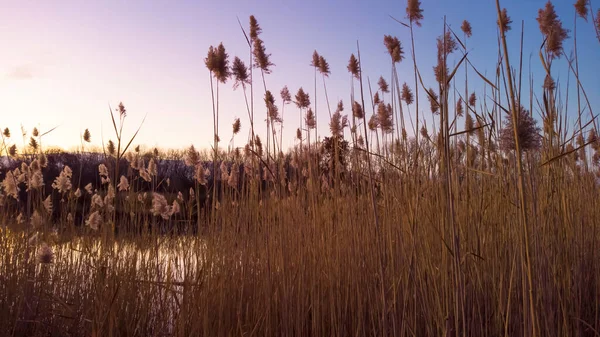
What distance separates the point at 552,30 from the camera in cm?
188

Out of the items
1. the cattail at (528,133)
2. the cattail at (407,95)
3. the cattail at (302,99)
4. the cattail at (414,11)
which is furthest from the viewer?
the cattail at (302,99)

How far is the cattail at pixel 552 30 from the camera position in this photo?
1.90 metres

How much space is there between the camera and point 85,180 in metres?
10.7

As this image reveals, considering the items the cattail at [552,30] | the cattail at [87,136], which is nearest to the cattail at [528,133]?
the cattail at [552,30]

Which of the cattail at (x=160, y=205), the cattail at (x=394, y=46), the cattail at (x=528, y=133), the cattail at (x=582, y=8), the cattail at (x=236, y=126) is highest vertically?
the cattail at (x=582, y=8)

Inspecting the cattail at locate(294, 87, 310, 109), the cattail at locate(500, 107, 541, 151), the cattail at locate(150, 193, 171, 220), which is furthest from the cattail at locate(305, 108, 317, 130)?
the cattail at locate(500, 107, 541, 151)

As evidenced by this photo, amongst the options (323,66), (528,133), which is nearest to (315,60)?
(323,66)

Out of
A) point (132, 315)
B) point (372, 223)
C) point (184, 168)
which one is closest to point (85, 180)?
point (184, 168)

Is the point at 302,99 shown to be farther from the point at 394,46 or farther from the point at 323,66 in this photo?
the point at 394,46

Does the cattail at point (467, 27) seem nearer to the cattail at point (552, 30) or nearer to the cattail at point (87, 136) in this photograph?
the cattail at point (552, 30)

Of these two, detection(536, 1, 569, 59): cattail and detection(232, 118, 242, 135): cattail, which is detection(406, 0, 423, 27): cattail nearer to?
detection(536, 1, 569, 59): cattail

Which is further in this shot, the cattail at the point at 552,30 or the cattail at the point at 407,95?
the cattail at the point at 407,95

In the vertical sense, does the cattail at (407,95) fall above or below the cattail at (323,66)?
below

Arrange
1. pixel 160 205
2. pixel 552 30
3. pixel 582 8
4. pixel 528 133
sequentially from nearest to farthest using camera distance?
pixel 528 133
pixel 552 30
pixel 582 8
pixel 160 205
